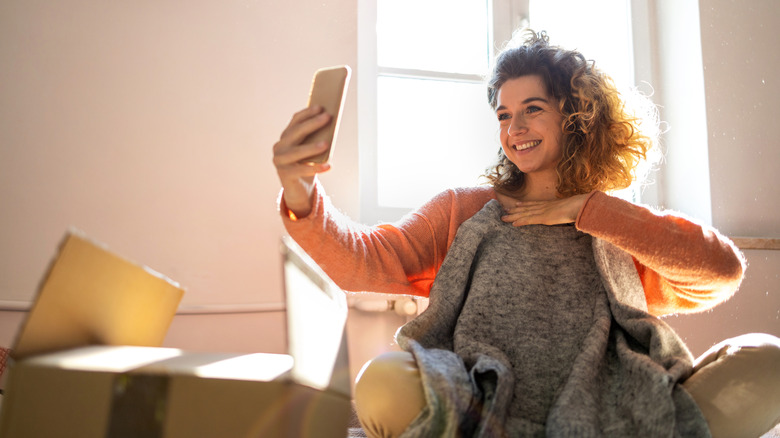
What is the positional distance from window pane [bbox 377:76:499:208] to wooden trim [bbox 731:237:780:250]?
0.70m

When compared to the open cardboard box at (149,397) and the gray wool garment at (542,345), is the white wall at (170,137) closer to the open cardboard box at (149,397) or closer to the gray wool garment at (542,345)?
the gray wool garment at (542,345)

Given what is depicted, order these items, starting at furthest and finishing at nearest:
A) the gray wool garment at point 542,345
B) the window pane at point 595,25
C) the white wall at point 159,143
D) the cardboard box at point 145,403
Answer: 1. the window pane at point 595,25
2. the white wall at point 159,143
3. the gray wool garment at point 542,345
4. the cardboard box at point 145,403

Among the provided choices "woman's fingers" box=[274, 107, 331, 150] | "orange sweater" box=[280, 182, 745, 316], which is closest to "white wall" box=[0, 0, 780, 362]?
"orange sweater" box=[280, 182, 745, 316]

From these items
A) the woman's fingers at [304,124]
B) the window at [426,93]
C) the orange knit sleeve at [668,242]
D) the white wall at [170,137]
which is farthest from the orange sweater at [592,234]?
the window at [426,93]

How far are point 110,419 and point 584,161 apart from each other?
917 mm

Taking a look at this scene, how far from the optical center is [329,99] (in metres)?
0.86

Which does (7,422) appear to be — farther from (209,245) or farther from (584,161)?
(584,161)

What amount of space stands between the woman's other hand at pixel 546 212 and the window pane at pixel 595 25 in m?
0.94

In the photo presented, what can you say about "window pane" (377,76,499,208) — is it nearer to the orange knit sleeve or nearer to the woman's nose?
the woman's nose

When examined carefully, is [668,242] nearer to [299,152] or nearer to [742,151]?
[299,152]

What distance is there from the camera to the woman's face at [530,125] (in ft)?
3.84

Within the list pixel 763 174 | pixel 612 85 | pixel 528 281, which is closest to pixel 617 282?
pixel 528 281

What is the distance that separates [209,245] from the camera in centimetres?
143

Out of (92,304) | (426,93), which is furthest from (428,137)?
(92,304)
